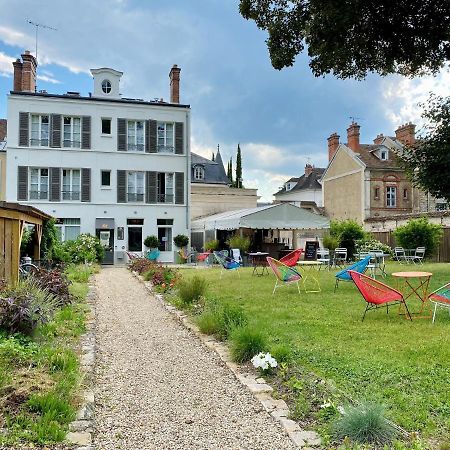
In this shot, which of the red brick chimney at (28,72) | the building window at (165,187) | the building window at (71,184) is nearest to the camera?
the building window at (71,184)

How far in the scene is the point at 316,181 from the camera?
147 ft

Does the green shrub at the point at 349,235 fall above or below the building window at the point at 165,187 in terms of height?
below

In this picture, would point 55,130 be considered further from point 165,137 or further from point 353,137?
point 353,137

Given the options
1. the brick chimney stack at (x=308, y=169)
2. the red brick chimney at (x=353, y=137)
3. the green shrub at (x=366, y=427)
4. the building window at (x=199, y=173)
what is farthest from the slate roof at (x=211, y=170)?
the green shrub at (x=366, y=427)

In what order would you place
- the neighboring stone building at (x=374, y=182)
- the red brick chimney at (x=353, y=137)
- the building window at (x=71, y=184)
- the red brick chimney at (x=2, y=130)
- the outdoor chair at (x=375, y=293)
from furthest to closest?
the red brick chimney at (x=353, y=137) → the neighboring stone building at (x=374, y=182) → the red brick chimney at (x=2, y=130) → the building window at (x=71, y=184) → the outdoor chair at (x=375, y=293)

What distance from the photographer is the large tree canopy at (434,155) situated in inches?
535

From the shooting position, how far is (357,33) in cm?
1109

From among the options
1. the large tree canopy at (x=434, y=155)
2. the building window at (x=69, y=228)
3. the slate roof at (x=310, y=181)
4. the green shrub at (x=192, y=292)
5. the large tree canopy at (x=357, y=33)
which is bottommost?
the green shrub at (x=192, y=292)

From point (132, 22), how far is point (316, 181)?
3416 cm

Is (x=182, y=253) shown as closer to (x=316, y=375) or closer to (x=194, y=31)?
(x=194, y=31)

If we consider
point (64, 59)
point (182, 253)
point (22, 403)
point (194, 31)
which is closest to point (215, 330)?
point (22, 403)

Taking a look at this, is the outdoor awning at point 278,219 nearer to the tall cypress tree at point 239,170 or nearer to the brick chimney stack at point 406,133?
the brick chimney stack at point 406,133

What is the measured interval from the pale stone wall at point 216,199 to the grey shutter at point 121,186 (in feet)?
18.6

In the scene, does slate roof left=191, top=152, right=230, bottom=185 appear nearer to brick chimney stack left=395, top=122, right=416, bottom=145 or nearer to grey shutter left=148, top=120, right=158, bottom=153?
grey shutter left=148, top=120, right=158, bottom=153
